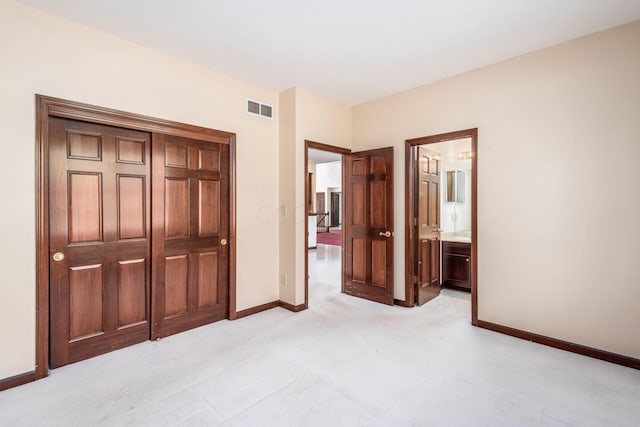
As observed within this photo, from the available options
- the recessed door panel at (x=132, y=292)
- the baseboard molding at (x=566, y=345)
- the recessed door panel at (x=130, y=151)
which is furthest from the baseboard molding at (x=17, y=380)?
the baseboard molding at (x=566, y=345)

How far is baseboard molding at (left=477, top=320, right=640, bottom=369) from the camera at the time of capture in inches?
101

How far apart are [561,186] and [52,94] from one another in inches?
176

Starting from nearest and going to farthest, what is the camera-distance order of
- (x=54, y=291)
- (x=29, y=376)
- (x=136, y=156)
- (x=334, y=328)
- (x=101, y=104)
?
1. (x=29, y=376)
2. (x=54, y=291)
3. (x=101, y=104)
4. (x=136, y=156)
5. (x=334, y=328)

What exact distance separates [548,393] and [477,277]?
4.43 feet

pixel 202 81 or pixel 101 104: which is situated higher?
pixel 202 81

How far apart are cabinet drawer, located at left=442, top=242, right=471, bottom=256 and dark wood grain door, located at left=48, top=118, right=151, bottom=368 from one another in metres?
4.15

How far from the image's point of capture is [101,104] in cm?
266

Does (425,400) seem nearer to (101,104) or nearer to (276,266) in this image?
(276,266)

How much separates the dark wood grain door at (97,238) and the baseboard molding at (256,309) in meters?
1.00

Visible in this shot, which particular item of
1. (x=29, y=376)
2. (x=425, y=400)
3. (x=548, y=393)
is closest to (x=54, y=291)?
(x=29, y=376)

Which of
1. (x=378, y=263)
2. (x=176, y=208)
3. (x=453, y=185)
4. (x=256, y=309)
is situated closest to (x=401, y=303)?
(x=378, y=263)

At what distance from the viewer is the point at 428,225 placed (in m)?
4.34

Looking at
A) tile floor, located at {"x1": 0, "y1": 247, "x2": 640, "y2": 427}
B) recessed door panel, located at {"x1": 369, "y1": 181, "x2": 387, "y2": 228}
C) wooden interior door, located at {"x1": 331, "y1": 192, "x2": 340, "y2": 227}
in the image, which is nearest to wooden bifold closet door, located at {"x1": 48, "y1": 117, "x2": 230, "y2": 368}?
tile floor, located at {"x1": 0, "y1": 247, "x2": 640, "y2": 427}

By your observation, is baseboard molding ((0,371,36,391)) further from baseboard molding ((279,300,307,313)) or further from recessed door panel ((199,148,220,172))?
baseboard molding ((279,300,307,313))
